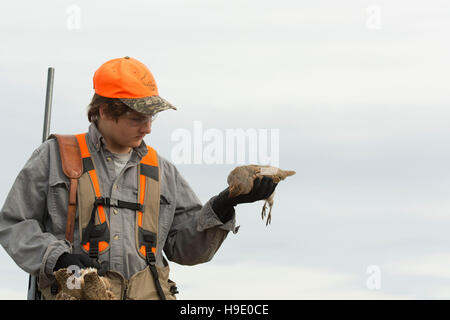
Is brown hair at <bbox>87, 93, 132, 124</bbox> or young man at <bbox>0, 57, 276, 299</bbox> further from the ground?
brown hair at <bbox>87, 93, 132, 124</bbox>

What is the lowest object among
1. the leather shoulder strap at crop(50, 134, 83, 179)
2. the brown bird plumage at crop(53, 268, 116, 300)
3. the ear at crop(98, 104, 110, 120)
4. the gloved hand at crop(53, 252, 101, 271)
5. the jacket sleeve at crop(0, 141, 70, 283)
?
the brown bird plumage at crop(53, 268, 116, 300)

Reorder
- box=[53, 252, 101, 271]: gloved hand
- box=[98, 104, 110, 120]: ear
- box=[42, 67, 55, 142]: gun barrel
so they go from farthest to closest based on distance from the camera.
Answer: box=[42, 67, 55, 142]: gun barrel → box=[98, 104, 110, 120]: ear → box=[53, 252, 101, 271]: gloved hand

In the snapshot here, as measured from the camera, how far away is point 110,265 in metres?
5.29

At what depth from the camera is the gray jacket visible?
522cm

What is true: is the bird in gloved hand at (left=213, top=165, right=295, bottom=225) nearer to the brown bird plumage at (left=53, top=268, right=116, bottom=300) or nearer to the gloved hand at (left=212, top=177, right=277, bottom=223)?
the gloved hand at (left=212, top=177, right=277, bottom=223)

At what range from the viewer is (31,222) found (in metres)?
5.34

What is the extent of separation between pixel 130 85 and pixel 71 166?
29.2 inches

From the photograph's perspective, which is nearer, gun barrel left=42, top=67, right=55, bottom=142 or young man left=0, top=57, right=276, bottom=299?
young man left=0, top=57, right=276, bottom=299

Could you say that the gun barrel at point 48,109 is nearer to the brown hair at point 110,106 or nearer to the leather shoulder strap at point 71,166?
the leather shoulder strap at point 71,166

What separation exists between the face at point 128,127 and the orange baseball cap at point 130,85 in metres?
0.09

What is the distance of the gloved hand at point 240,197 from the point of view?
5.43m

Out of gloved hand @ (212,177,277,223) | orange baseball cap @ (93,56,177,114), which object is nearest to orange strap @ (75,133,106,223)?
orange baseball cap @ (93,56,177,114)
